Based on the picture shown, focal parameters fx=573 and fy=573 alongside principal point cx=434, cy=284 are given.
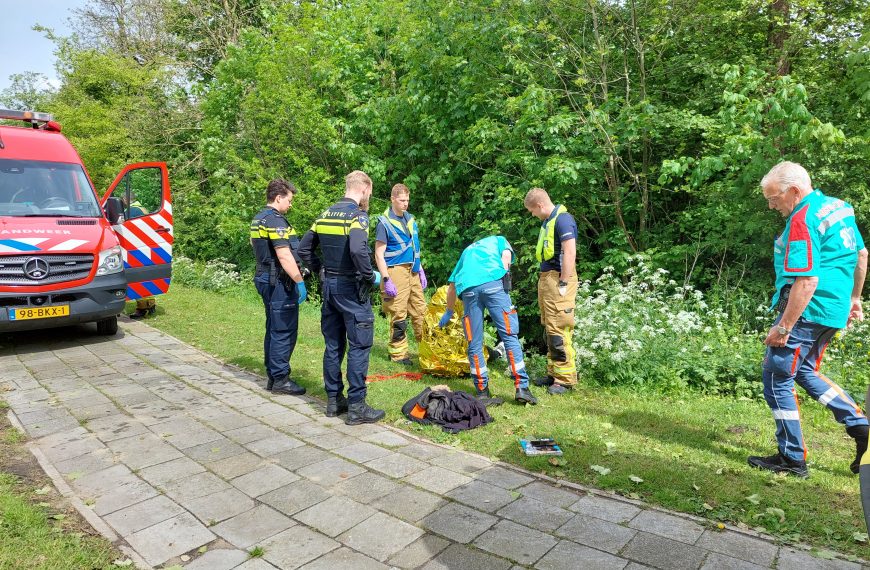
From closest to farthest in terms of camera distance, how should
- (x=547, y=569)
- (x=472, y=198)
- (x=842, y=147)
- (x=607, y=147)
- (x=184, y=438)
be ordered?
(x=547, y=569) < (x=184, y=438) < (x=842, y=147) < (x=607, y=147) < (x=472, y=198)

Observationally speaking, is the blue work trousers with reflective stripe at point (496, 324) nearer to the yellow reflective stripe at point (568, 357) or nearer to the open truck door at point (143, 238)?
the yellow reflective stripe at point (568, 357)

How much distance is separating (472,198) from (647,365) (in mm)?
5790

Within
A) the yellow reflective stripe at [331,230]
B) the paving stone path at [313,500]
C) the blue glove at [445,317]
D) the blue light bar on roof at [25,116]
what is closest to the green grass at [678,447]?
the paving stone path at [313,500]

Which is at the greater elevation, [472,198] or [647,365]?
[472,198]

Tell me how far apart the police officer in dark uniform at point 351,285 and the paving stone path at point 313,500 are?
1.03 ft

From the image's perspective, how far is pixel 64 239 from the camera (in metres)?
7.02

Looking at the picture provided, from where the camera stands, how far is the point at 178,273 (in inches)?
555

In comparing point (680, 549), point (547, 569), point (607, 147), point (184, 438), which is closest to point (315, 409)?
point (184, 438)

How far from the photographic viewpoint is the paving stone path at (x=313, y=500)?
2922 mm

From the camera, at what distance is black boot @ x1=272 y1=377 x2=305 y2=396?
18.8ft

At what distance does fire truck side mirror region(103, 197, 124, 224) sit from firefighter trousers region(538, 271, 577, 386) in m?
5.86

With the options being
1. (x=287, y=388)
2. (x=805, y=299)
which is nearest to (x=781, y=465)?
(x=805, y=299)

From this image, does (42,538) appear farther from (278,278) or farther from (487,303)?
(487,303)

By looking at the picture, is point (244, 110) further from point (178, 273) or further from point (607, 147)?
point (607, 147)
